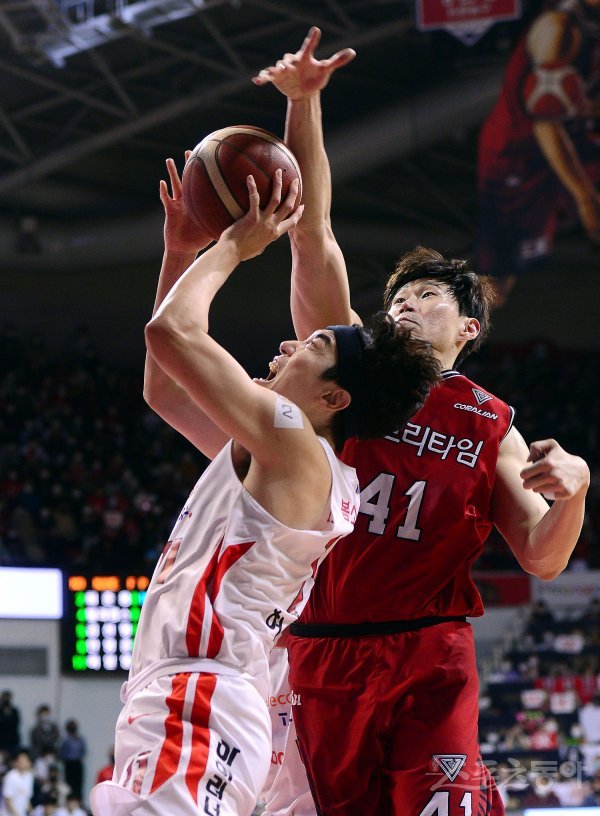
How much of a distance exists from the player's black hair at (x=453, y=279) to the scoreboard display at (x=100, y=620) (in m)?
11.5

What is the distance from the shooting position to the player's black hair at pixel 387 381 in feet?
10.6

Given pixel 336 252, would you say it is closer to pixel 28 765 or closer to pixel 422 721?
pixel 422 721

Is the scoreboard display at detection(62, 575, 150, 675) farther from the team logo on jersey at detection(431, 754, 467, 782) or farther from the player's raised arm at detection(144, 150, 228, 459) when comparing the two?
the team logo on jersey at detection(431, 754, 467, 782)

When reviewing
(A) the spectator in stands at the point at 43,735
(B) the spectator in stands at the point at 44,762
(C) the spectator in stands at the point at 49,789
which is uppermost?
(A) the spectator in stands at the point at 43,735

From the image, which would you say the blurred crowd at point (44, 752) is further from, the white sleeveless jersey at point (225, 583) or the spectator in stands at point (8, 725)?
the white sleeveless jersey at point (225, 583)

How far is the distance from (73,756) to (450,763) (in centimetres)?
1334

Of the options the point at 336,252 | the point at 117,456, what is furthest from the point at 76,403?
the point at 336,252

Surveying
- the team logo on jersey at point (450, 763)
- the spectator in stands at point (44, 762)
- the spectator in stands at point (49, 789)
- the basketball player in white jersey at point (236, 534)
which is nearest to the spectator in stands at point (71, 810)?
the spectator in stands at point (49, 789)

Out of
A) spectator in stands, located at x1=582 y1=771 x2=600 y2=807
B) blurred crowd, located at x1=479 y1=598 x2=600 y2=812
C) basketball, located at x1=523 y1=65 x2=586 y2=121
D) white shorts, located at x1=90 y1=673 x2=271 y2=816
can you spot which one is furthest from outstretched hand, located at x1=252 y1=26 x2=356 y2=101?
basketball, located at x1=523 y1=65 x2=586 y2=121

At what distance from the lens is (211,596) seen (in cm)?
299

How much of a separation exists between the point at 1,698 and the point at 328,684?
13.5 meters

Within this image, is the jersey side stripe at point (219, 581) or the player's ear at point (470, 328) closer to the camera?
the jersey side stripe at point (219, 581)

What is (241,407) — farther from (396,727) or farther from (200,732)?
(396,727)

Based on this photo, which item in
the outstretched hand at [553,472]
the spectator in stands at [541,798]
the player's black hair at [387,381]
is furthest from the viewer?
the spectator in stands at [541,798]
